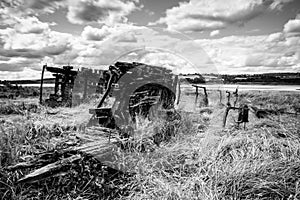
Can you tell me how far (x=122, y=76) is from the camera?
6410mm

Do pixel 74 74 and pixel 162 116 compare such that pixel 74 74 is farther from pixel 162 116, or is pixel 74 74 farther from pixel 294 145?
pixel 294 145

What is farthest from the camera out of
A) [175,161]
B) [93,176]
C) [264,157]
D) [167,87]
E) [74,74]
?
[74,74]

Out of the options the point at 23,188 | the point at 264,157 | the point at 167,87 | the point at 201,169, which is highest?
the point at 167,87

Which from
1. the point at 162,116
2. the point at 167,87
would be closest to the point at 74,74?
the point at 167,87

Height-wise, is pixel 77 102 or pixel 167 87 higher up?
pixel 167 87

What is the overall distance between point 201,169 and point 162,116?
2.97m

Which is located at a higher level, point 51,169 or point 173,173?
point 51,169

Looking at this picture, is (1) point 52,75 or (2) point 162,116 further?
(1) point 52,75

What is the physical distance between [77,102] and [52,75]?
122 inches

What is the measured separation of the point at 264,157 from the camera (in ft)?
10.7

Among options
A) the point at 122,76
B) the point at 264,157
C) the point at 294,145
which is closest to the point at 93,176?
the point at 264,157

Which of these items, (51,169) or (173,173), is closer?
(51,169)

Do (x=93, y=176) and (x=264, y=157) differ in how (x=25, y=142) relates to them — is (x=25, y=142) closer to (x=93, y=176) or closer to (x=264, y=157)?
(x=93, y=176)

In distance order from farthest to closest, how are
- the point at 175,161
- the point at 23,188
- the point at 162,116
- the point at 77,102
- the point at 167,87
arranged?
the point at 77,102
the point at 167,87
the point at 162,116
the point at 175,161
the point at 23,188
